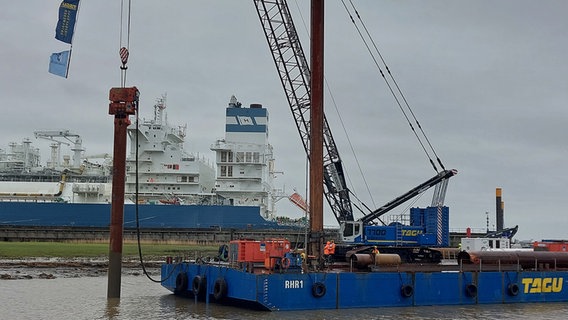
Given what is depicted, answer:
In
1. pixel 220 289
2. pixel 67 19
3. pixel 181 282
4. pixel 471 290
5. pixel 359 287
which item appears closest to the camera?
pixel 220 289

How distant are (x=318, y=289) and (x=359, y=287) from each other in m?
1.86

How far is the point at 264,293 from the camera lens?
2314 centimetres

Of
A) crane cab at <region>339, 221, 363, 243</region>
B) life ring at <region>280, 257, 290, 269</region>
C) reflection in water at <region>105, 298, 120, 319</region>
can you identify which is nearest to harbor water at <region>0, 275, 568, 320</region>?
reflection in water at <region>105, 298, 120, 319</region>

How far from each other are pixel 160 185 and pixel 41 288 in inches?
2038

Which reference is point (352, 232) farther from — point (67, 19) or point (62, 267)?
point (62, 267)

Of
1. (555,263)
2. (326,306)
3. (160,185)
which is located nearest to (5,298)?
(326,306)

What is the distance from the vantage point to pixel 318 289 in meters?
24.2

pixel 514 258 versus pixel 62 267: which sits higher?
pixel 514 258

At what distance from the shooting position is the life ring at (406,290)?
1022 inches

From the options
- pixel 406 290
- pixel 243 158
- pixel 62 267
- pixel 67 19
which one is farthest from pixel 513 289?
pixel 243 158

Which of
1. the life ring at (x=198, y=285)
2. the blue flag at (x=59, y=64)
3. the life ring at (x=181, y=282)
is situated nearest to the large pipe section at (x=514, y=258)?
the life ring at (x=198, y=285)

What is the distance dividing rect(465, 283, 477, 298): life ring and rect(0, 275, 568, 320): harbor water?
0.55 m

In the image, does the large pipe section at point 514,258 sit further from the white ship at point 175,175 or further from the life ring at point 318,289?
the white ship at point 175,175

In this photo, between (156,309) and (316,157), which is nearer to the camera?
(156,309)
